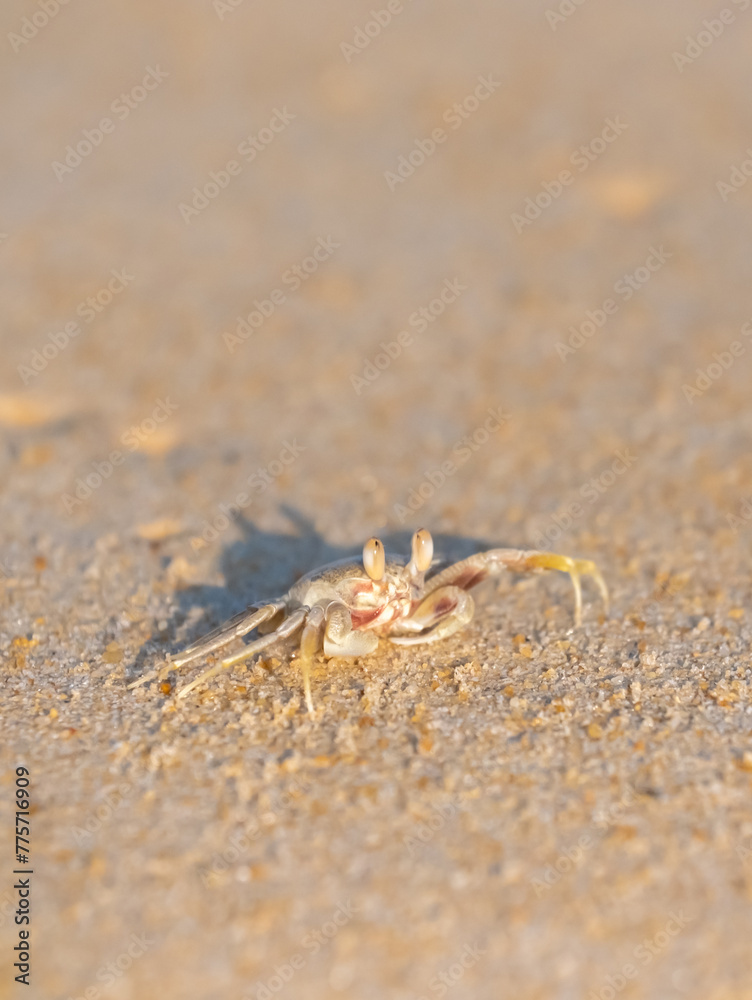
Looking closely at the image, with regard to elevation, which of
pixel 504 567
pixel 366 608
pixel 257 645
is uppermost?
pixel 257 645

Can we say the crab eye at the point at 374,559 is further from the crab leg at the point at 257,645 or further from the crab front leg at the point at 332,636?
the crab leg at the point at 257,645

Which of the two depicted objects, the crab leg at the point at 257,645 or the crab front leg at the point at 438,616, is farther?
the crab front leg at the point at 438,616

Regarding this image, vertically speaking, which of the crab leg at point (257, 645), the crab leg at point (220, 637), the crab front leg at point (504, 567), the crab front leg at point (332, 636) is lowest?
the crab front leg at point (504, 567)

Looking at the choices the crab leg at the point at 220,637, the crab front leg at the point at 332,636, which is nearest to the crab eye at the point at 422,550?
the crab front leg at the point at 332,636

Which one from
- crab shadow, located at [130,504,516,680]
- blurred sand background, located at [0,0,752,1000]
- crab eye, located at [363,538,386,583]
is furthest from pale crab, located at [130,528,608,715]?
crab shadow, located at [130,504,516,680]

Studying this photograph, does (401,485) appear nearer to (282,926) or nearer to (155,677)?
(155,677)

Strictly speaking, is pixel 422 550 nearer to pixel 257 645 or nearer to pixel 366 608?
pixel 366 608

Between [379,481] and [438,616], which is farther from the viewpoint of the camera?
[379,481]

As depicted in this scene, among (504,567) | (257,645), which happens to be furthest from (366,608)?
→ (504,567)
